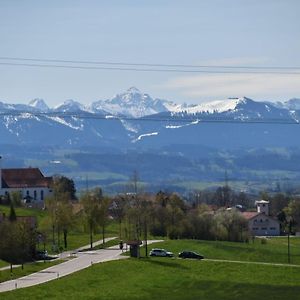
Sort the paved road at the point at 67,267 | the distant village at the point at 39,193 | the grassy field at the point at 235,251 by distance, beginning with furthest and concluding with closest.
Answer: the distant village at the point at 39,193 < the grassy field at the point at 235,251 < the paved road at the point at 67,267

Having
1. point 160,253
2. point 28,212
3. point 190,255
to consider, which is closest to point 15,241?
point 160,253

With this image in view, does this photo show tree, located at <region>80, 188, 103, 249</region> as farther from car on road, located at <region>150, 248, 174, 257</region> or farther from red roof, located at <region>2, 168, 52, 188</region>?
red roof, located at <region>2, 168, 52, 188</region>

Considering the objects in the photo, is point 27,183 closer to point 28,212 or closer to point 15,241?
point 28,212

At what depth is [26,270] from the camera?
2682 inches

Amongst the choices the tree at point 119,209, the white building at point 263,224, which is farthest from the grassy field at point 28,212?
the white building at point 263,224

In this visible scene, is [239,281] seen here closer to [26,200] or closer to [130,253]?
[130,253]

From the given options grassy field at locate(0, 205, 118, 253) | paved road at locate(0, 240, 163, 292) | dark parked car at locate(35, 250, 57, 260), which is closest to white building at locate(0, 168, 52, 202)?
grassy field at locate(0, 205, 118, 253)

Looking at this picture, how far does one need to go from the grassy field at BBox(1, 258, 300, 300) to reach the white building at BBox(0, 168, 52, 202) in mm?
63155

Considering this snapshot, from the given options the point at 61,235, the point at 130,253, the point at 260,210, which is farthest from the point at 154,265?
the point at 260,210

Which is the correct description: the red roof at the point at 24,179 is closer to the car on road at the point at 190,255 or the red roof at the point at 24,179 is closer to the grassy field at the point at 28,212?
the grassy field at the point at 28,212

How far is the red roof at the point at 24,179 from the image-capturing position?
136250 millimetres

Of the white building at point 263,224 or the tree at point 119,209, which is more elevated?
the tree at point 119,209

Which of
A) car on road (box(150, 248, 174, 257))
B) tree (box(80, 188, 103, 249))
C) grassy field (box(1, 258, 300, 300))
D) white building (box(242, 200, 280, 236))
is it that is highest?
tree (box(80, 188, 103, 249))

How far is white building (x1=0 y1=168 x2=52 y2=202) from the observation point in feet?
440
